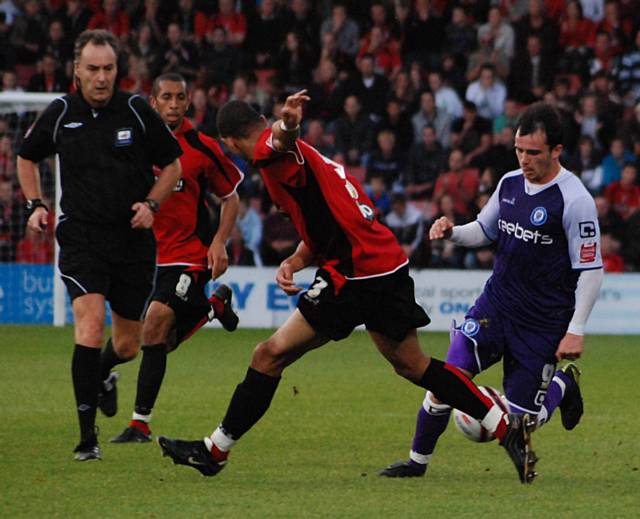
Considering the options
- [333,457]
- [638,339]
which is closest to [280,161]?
[333,457]

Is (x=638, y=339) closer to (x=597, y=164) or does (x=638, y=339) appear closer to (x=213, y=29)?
(x=597, y=164)

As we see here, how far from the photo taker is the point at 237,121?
7.01 metres

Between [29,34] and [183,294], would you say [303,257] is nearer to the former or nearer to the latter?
[183,294]

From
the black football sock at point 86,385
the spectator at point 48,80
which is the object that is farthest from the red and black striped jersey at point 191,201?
the spectator at point 48,80

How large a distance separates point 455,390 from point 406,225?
469 inches

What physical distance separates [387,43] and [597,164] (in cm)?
413

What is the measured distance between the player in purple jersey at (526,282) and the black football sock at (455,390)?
0.25m

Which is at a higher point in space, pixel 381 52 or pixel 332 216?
pixel 332 216

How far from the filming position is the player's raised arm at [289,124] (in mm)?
6383

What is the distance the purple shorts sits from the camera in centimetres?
743

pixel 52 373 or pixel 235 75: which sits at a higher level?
pixel 235 75

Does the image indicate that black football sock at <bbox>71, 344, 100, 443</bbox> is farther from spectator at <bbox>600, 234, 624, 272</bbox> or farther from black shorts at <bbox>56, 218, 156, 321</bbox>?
spectator at <bbox>600, 234, 624, 272</bbox>

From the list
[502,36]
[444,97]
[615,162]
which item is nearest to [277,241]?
[444,97]

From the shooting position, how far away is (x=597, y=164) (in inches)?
760
